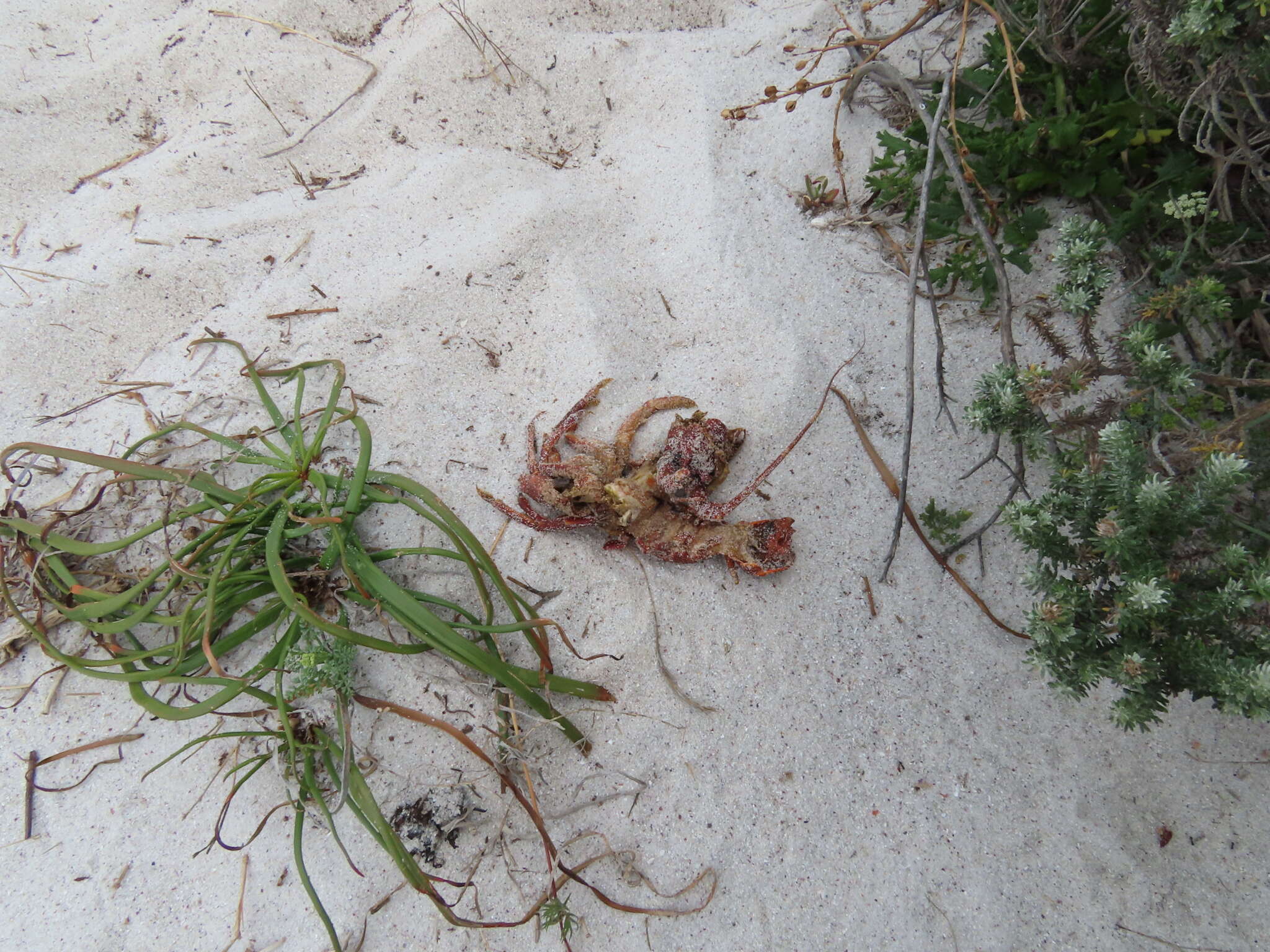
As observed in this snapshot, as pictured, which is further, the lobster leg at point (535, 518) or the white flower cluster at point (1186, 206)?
the lobster leg at point (535, 518)

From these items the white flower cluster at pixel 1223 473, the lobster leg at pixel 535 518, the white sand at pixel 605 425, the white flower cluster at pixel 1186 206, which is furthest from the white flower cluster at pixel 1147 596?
the lobster leg at pixel 535 518

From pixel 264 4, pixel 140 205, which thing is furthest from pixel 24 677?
pixel 264 4

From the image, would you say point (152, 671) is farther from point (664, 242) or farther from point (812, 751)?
point (664, 242)

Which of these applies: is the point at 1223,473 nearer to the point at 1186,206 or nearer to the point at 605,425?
the point at 1186,206

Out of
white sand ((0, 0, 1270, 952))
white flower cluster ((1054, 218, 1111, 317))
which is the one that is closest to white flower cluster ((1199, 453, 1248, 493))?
white flower cluster ((1054, 218, 1111, 317))

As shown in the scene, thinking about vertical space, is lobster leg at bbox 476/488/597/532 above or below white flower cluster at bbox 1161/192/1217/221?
below

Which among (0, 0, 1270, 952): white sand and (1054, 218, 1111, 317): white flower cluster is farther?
(0, 0, 1270, 952): white sand

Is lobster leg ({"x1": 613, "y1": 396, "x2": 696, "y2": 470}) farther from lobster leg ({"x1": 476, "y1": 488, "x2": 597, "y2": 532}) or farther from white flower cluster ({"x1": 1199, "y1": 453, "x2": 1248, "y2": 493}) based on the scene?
white flower cluster ({"x1": 1199, "y1": 453, "x2": 1248, "y2": 493})

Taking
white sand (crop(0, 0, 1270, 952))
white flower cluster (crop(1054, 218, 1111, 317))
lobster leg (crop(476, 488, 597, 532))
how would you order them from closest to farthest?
1. white flower cluster (crop(1054, 218, 1111, 317))
2. white sand (crop(0, 0, 1270, 952))
3. lobster leg (crop(476, 488, 597, 532))

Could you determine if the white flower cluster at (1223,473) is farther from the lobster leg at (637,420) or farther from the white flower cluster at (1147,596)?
the lobster leg at (637,420)

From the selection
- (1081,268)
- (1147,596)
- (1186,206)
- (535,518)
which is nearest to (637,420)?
(535,518)
